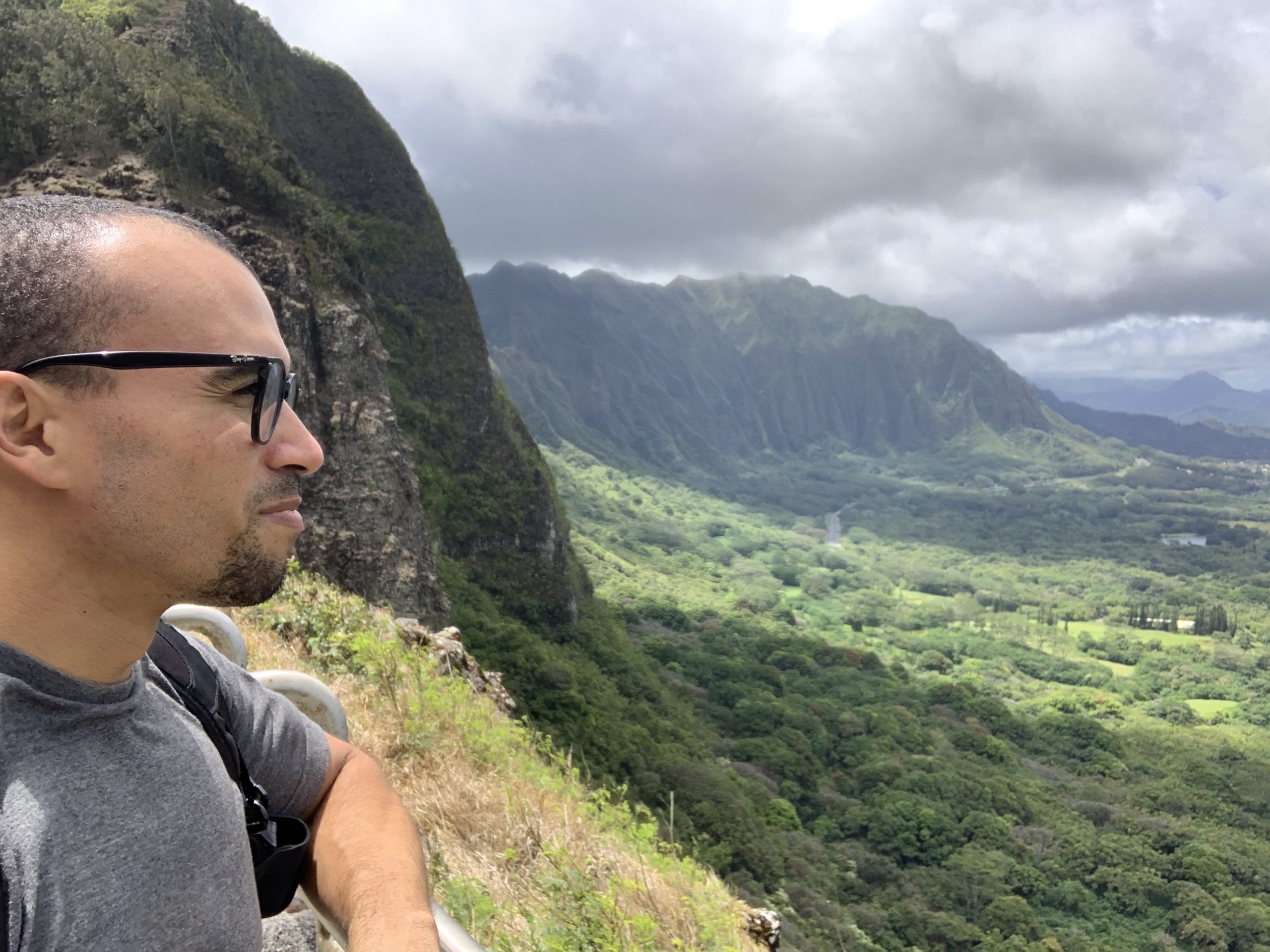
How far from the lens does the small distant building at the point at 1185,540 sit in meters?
136

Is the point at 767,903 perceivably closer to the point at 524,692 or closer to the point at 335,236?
the point at 524,692

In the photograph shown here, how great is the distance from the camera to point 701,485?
175250 millimetres

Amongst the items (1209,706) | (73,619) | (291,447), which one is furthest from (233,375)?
(1209,706)

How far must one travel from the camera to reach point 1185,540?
144375mm

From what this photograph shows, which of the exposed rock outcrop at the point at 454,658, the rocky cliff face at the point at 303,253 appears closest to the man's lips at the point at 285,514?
the exposed rock outcrop at the point at 454,658

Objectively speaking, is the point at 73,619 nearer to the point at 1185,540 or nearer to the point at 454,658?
the point at 454,658

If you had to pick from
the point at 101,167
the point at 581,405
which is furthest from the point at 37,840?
the point at 581,405

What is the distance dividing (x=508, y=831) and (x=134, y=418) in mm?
3243

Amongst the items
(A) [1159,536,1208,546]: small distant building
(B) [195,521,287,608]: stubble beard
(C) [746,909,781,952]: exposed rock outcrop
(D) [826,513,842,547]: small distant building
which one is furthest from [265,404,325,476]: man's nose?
(A) [1159,536,1208,546]: small distant building

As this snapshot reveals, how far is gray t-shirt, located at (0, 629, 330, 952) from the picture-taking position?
85 cm

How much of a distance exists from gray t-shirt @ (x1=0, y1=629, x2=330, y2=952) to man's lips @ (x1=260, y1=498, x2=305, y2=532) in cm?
29

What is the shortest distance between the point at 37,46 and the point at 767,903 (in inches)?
1115

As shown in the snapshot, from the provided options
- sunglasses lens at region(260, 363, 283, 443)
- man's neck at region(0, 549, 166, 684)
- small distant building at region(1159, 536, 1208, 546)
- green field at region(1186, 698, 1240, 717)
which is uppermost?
sunglasses lens at region(260, 363, 283, 443)

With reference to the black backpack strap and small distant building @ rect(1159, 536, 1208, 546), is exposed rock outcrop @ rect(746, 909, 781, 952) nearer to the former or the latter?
the black backpack strap
